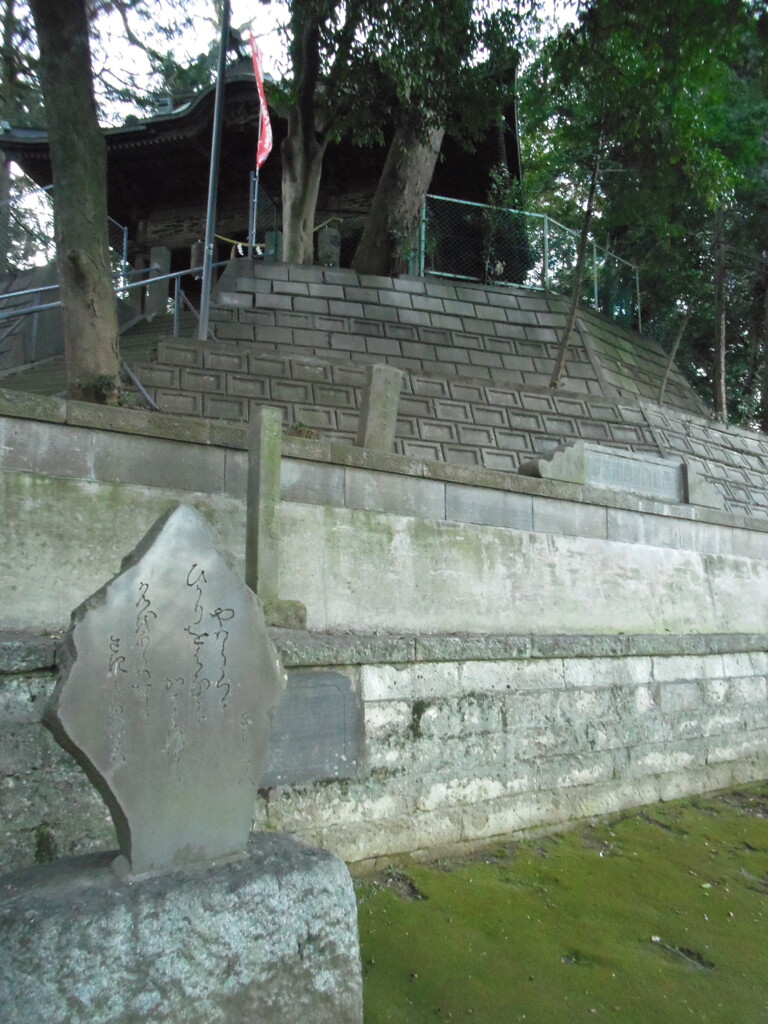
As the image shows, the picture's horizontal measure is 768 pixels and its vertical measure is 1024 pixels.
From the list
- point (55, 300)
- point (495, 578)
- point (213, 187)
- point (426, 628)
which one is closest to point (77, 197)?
point (213, 187)

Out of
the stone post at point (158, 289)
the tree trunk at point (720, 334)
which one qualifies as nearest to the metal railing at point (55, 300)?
the stone post at point (158, 289)

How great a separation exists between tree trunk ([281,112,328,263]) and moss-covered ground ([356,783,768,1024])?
948 cm

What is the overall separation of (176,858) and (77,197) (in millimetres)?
5205

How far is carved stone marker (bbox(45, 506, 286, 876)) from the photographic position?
2242 millimetres

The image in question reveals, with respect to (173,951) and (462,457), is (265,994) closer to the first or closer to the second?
(173,951)

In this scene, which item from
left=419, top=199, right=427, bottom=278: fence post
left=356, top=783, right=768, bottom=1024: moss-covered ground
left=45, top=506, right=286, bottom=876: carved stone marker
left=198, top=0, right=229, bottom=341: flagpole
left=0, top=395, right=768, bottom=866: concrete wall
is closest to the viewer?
left=45, top=506, right=286, bottom=876: carved stone marker

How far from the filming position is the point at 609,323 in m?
12.5

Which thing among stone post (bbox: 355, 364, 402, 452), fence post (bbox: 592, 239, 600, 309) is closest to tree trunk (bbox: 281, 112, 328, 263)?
fence post (bbox: 592, 239, 600, 309)

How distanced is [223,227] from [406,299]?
676 centimetres

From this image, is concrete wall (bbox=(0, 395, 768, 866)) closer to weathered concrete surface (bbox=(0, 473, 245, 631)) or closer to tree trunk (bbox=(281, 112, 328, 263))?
weathered concrete surface (bbox=(0, 473, 245, 631))

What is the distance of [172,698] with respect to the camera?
2.37 metres

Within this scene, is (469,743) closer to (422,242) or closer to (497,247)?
(422,242)

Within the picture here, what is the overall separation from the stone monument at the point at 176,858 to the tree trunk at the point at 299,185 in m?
9.85

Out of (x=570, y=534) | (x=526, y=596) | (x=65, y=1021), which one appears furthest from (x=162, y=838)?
(x=570, y=534)
